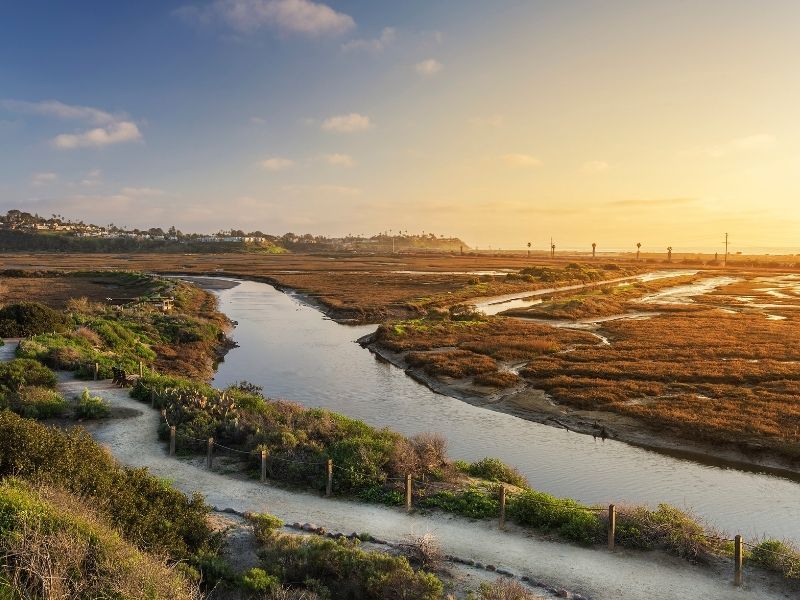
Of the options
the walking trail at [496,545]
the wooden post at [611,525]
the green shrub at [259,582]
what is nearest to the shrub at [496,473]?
the walking trail at [496,545]

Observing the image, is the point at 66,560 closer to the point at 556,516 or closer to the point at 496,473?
the point at 556,516

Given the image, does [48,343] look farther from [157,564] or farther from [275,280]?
[275,280]

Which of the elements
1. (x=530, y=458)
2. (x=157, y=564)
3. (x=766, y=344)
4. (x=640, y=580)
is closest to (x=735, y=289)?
(x=766, y=344)

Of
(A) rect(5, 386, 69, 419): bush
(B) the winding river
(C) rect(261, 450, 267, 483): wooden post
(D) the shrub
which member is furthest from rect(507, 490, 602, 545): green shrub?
(A) rect(5, 386, 69, 419): bush

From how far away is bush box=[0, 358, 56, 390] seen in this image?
2523 cm

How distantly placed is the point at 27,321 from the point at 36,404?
19.4m

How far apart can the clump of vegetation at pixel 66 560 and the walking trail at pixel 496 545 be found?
6.08m

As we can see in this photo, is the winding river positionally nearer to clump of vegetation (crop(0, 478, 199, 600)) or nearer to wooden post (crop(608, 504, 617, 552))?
wooden post (crop(608, 504, 617, 552))

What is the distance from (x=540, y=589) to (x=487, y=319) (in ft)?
164

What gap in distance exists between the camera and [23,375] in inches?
1019

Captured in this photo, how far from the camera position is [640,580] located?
13.0 meters

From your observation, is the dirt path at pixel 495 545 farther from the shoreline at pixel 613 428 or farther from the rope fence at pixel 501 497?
the shoreline at pixel 613 428

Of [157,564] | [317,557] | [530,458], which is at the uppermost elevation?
[157,564]

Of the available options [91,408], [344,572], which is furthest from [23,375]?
[344,572]
